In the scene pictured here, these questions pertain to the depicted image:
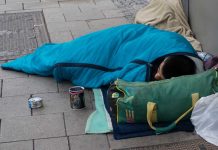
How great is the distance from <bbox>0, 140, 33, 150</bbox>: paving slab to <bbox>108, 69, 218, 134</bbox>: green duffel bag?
2.07 ft

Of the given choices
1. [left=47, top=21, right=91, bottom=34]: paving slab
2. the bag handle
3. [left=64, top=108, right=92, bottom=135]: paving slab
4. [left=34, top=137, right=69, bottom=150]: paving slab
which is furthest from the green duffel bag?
[left=47, top=21, right=91, bottom=34]: paving slab

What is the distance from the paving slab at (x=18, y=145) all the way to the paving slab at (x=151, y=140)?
540 millimetres

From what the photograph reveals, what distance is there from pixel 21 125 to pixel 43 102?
0.37 meters

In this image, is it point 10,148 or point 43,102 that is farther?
point 43,102

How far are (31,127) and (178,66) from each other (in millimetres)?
1229

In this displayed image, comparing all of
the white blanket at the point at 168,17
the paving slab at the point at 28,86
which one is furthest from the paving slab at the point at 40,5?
the paving slab at the point at 28,86

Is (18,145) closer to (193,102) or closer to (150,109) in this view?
(150,109)

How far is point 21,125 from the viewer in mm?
3643

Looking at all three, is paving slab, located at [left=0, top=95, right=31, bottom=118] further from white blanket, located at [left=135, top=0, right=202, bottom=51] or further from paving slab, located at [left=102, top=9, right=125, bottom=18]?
paving slab, located at [left=102, top=9, right=125, bottom=18]

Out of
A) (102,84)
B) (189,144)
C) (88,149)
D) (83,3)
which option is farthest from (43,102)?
(83,3)

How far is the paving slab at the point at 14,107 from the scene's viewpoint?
12.5 ft

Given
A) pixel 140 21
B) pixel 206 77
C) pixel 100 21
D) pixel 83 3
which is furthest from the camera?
pixel 83 3

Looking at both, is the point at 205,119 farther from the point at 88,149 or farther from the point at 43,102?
the point at 43,102

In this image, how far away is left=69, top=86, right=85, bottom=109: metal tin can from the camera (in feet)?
12.3
